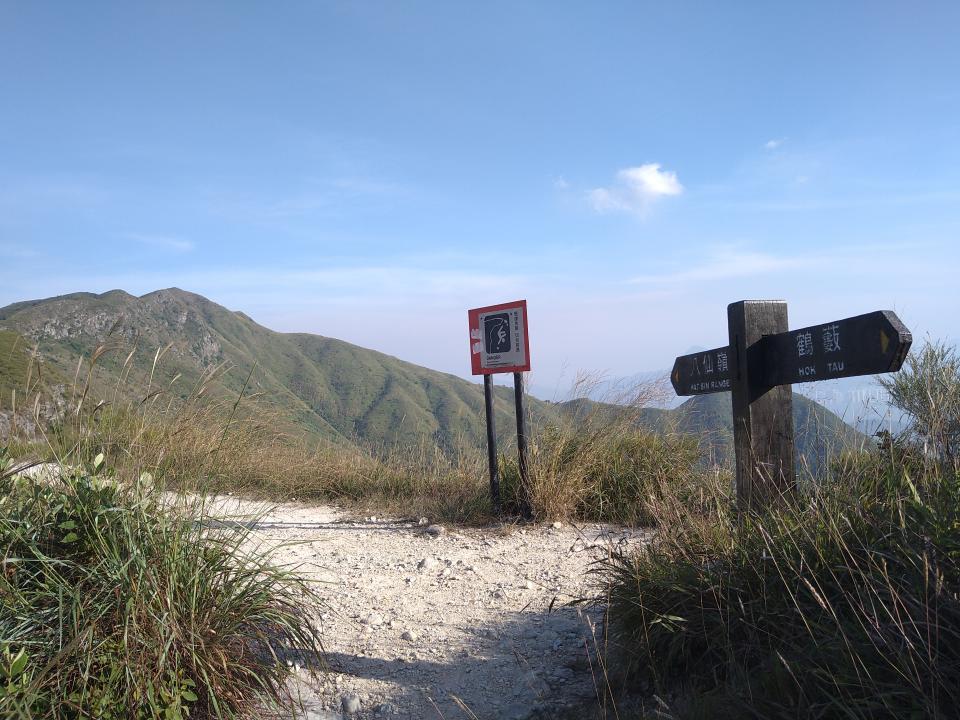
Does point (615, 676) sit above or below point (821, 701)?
below

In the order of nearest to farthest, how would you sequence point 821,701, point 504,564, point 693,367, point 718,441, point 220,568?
point 821,701, point 220,568, point 693,367, point 504,564, point 718,441

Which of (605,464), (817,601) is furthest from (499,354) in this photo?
(817,601)

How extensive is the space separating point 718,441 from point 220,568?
5.79 metres

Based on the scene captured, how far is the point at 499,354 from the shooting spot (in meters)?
6.82

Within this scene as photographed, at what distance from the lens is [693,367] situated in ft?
14.2

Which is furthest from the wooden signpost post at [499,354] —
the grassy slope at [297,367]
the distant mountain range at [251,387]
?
the grassy slope at [297,367]

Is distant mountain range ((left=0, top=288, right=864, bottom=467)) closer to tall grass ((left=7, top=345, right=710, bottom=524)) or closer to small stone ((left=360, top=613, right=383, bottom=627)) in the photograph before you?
tall grass ((left=7, top=345, right=710, bottom=524))

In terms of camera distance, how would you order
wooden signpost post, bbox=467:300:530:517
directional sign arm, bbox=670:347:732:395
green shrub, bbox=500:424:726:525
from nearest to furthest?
directional sign arm, bbox=670:347:732:395, green shrub, bbox=500:424:726:525, wooden signpost post, bbox=467:300:530:517

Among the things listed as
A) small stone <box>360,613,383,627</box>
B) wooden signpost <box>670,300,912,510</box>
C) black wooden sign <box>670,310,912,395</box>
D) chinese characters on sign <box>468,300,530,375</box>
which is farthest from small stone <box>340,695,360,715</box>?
chinese characters on sign <box>468,300,530,375</box>

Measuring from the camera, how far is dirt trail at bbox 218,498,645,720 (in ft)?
10.5

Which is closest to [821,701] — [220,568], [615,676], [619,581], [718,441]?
[615,676]

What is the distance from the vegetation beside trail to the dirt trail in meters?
0.38

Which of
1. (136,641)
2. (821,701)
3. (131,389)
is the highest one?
(131,389)

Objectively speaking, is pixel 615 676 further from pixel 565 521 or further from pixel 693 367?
pixel 565 521
